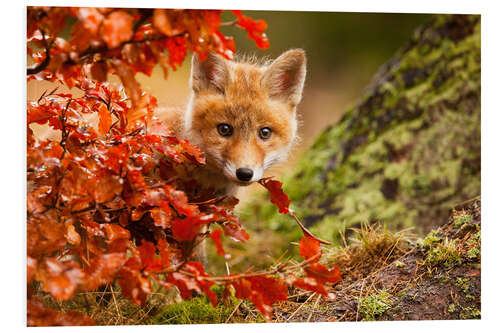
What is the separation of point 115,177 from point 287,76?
3.65 feet

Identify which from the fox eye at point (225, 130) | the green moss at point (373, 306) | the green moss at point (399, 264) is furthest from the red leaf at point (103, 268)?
the green moss at point (399, 264)

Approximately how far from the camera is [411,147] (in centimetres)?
377

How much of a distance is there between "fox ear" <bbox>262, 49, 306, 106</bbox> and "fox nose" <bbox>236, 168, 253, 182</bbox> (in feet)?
1.59

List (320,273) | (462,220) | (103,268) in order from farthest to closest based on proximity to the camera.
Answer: (462,220) < (320,273) < (103,268)

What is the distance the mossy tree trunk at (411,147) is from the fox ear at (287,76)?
4.67 feet

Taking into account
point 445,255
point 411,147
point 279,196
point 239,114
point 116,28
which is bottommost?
point 445,255

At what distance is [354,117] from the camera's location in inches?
162

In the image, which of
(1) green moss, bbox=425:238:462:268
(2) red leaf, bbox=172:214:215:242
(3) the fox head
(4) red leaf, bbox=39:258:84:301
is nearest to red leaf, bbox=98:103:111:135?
(3) the fox head

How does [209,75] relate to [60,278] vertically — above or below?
above

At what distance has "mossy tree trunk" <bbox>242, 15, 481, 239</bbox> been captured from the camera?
3.61 meters

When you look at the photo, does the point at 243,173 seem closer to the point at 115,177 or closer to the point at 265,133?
the point at 265,133

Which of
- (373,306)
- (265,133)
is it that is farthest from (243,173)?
(373,306)

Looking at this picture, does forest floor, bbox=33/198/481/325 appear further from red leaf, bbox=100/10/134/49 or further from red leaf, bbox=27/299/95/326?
red leaf, bbox=100/10/134/49
